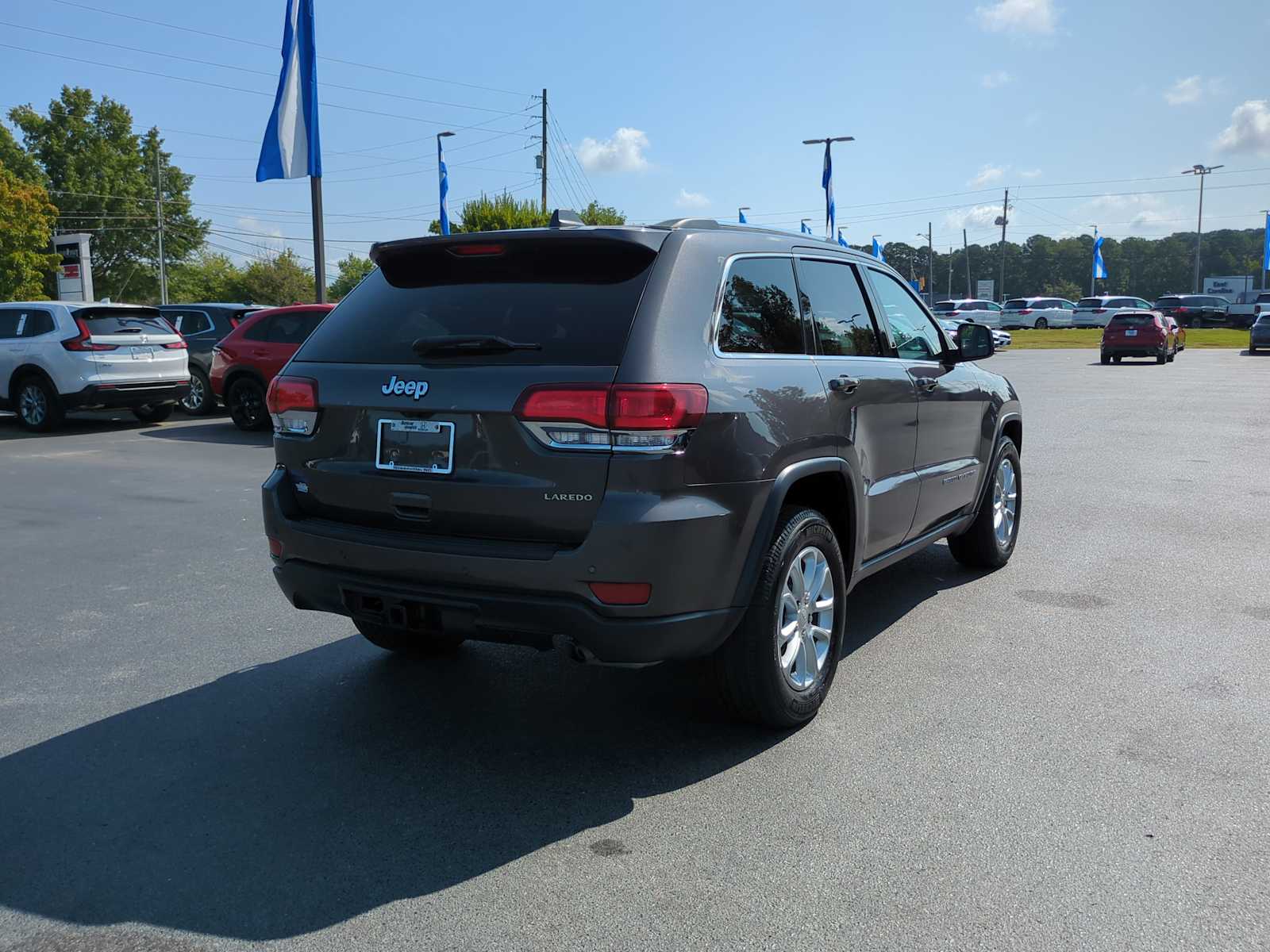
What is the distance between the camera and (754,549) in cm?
378

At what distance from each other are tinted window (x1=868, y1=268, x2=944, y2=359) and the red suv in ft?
93.4

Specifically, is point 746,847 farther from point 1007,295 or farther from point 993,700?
point 1007,295

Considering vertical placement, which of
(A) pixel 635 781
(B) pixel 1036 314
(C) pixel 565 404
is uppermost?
(B) pixel 1036 314

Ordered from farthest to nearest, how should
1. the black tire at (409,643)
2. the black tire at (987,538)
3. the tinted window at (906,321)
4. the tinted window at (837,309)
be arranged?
the black tire at (987,538)
the tinted window at (906,321)
the black tire at (409,643)
the tinted window at (837,309)

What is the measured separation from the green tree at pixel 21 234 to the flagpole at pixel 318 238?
50.3 m

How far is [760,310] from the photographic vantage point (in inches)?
163

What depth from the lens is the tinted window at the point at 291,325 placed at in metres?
15.0

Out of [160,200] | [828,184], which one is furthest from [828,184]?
[160,200]

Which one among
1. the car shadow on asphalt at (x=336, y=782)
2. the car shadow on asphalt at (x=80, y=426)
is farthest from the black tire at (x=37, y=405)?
the car shadow on asphalt at (x=336, y=782)

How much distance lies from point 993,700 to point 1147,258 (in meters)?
165

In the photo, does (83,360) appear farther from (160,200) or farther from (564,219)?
(160,200)

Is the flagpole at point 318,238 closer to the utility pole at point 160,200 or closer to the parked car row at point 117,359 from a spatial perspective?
the parked car row at point 117,359

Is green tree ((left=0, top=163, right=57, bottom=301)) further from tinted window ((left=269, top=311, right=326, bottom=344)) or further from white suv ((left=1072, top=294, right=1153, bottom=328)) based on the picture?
white suv ((left=1072, top=294, right=1153, bottom=328))

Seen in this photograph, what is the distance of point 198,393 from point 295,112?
5047 millimetres
